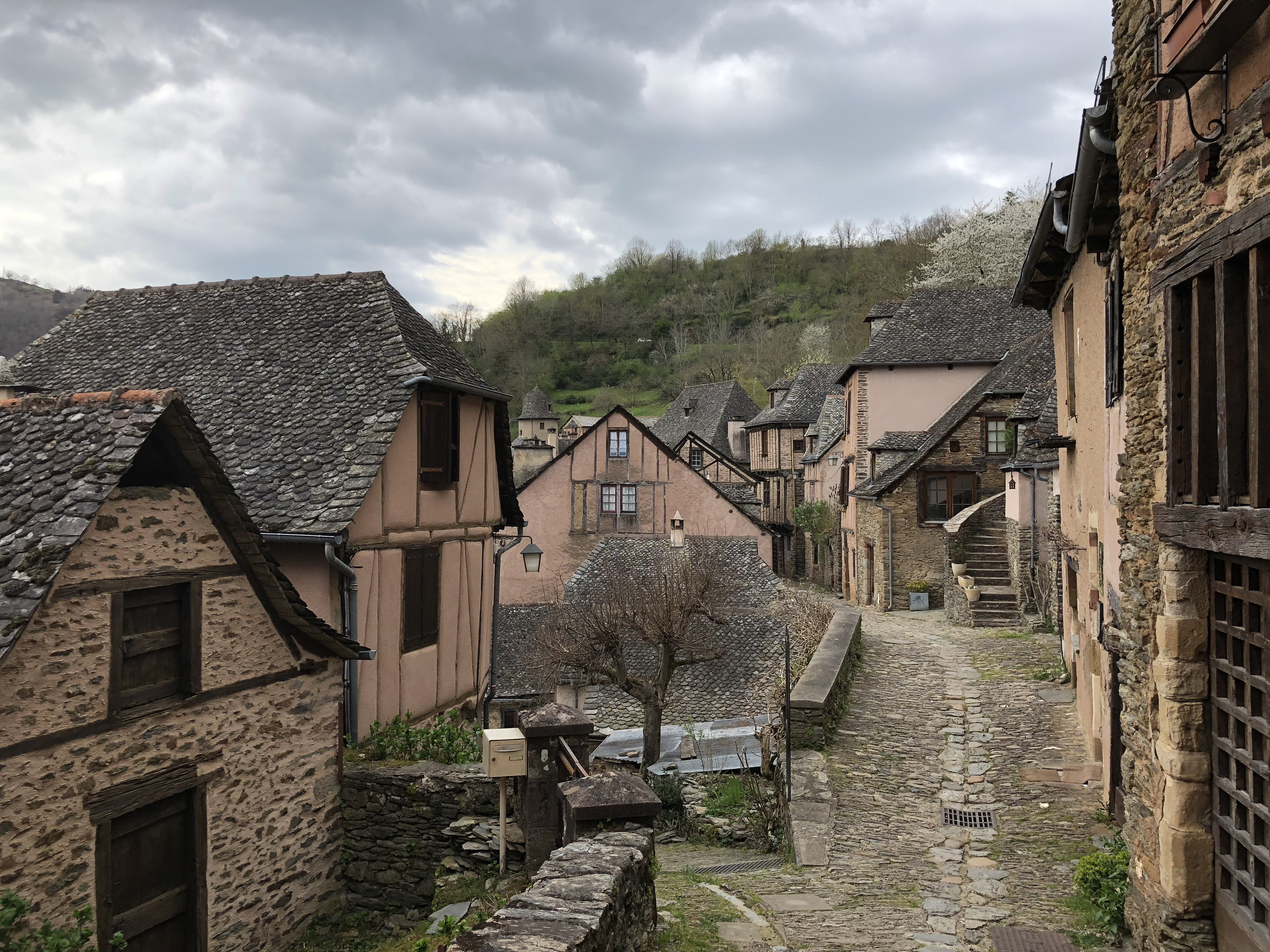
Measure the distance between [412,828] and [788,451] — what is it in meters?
40.0

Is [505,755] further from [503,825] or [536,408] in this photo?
[536,408]

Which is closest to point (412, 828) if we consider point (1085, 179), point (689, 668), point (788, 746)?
point (788, 746)

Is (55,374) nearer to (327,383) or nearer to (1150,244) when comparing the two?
(327,383)

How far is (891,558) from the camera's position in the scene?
27.2m

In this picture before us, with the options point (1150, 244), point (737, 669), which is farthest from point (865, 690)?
point (1150, 244)

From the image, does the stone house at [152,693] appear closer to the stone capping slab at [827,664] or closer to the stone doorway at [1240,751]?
the stone capping slab at [827,664]

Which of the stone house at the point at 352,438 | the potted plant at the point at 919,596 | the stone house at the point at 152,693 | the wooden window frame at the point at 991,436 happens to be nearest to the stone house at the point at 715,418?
the potted plant at the point at 919,596

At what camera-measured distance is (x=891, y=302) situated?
32.6m

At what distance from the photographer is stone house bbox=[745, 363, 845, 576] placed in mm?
46281

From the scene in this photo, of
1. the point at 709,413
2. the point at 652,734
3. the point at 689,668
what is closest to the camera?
the point at 652,734

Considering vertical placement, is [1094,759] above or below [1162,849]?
below

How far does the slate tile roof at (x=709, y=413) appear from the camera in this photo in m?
53.4

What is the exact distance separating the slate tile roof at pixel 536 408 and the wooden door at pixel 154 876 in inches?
2153

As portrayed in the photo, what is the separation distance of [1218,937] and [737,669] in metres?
15.9
